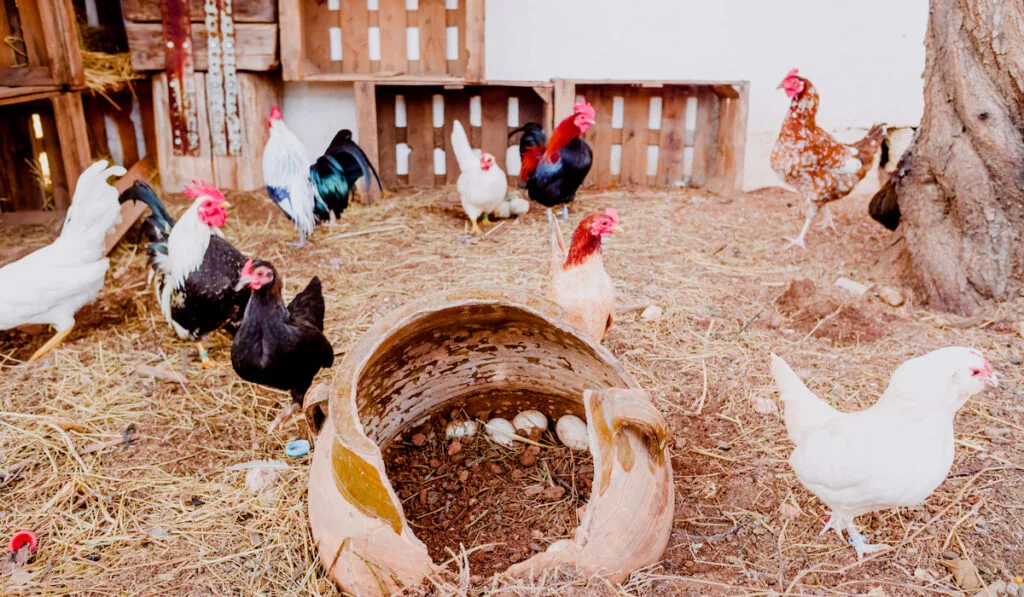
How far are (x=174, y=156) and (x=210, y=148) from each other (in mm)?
263

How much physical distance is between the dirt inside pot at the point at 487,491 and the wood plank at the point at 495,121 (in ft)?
11.5

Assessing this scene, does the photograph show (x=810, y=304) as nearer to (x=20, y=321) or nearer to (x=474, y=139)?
(x=474, y=139)

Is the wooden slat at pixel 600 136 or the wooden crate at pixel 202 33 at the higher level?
the wooden crate at pixel 202 33

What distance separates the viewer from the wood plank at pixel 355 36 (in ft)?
17.6

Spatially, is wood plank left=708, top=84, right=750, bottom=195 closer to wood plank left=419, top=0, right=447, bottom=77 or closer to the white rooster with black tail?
wood plank left=419, top=0, right=447, bottom=77

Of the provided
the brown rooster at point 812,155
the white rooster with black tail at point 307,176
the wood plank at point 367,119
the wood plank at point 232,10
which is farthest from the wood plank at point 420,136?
the brown rooster at point 812,155

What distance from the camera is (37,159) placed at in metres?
5.12

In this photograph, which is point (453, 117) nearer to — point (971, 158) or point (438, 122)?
point (438, 122)

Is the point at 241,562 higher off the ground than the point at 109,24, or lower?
lower

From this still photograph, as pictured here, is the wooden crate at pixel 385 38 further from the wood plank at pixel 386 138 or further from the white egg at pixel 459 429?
the white egg at pixel 459 429

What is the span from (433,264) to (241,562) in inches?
95.1

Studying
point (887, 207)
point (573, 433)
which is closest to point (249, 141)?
point (573, 433)

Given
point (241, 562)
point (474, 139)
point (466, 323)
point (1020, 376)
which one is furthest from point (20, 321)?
point (1020, 376)

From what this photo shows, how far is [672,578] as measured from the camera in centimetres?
182
